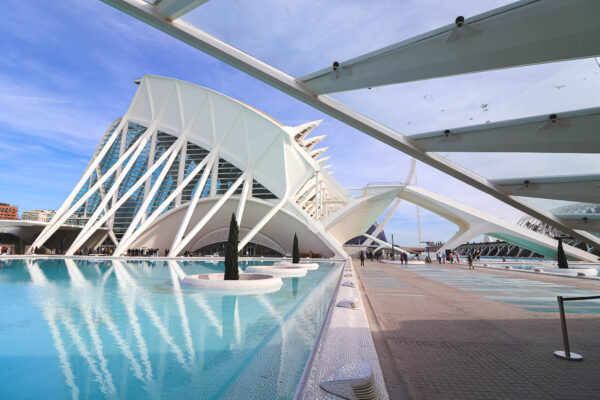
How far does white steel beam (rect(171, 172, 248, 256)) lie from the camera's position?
75.9 ft

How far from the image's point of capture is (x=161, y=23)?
12.9 ft

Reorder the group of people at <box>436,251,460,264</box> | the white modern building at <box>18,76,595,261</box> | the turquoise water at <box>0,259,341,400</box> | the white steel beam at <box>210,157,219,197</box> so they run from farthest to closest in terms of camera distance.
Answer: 1. the white steel beam at <box>210,157,219,197</box>
2. the group of people at <box>436,251,460,264</box>
3. the white modern building at <box>18,76,595,261</box>
4. the turquoise water at <box>0,259,341,400</box>

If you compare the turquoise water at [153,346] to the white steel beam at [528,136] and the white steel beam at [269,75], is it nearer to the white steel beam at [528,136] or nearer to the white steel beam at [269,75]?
the white steel beam at [269,75]

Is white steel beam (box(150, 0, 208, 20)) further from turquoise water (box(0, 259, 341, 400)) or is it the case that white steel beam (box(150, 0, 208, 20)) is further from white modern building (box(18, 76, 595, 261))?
white modern building (box(18, 76, 595, 261))

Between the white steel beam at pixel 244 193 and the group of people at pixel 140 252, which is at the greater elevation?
the white steel beam at pixel 244 193

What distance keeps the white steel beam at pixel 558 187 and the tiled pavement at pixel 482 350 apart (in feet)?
6.51

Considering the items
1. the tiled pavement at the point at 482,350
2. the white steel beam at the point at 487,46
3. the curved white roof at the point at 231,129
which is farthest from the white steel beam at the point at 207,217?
the white steel beam at the point at 487,46

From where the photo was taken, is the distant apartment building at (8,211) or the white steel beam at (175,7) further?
the distant apartment building at (8,211)

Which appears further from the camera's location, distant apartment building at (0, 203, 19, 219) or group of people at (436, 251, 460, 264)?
distant apartment building at (0, 203, 19, 219)

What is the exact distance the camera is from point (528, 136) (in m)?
4.37

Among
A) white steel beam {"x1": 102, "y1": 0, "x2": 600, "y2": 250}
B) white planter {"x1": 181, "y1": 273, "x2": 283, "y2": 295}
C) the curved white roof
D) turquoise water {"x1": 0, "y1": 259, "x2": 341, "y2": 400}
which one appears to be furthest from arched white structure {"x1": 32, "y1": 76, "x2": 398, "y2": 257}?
white steel beam {"x1": 102, "y1": 0, "x2": 600, "y2": 250}

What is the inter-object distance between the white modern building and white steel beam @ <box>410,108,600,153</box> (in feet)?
68.9

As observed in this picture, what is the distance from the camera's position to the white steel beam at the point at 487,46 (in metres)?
2.71

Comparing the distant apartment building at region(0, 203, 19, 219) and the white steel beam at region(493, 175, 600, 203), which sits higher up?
the distant apartment building at region(0, 203, 19, 219)
